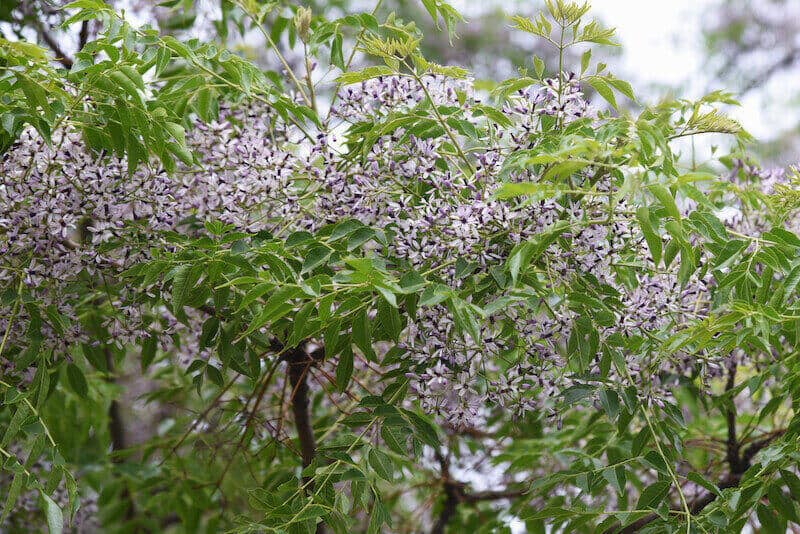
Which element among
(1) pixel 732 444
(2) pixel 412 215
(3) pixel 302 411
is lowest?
(1) pixel 732 444

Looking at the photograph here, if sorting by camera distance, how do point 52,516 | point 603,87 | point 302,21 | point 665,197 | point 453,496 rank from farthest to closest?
point 453,496 < point 302,21 < point 603,87 < point 52,516 < point 665,197

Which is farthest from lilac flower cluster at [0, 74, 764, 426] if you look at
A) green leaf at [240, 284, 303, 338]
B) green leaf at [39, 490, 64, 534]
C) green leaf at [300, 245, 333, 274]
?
green leaf at [39, 490, 64, 534]

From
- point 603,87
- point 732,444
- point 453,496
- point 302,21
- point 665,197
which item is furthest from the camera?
point 453,496

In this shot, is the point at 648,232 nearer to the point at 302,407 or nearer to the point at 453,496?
the point at 302,407

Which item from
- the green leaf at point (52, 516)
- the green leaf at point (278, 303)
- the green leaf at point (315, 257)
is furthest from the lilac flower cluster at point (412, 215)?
the green leaf at point (52, 516)

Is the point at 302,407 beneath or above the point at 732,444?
above

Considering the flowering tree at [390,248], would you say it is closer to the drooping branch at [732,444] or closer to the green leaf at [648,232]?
the green leaf at [648,232]

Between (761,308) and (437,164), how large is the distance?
1.82ft

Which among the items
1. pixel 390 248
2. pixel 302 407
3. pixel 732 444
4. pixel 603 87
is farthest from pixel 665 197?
pixel 732 444

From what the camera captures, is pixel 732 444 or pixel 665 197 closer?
pixel 665 197

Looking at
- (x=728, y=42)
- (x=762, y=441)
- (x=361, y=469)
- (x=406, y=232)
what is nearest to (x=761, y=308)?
(x=406, y=232)

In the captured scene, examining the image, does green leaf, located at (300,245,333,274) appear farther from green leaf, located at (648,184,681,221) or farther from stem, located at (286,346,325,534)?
green leaf, located at (648,184,681,221)

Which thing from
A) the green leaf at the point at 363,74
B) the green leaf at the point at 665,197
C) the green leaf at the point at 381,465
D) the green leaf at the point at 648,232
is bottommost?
the green leaf at the point at 381,465

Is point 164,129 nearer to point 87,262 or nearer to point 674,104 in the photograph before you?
point 87,262
